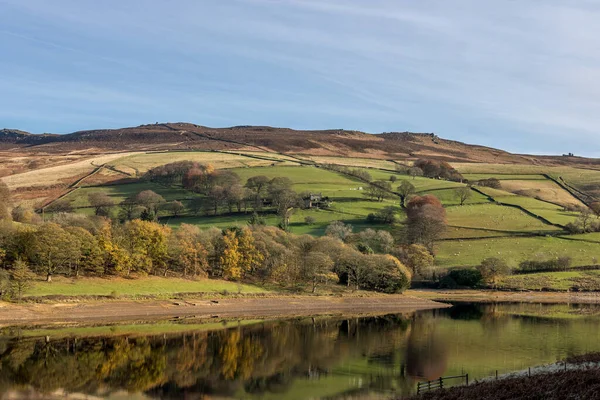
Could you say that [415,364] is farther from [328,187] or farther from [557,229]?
[328,187]

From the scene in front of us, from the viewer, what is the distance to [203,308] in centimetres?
7762

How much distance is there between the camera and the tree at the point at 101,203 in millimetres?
141625

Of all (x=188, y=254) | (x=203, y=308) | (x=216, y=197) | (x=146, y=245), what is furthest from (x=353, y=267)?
(x=216, y=197)

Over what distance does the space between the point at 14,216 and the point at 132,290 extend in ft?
145

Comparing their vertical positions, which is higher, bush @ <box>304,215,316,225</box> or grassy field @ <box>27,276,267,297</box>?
bush @ <box>304,215,316,225</box>

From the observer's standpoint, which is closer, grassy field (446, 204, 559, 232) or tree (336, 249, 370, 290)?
tree (336, 249, 370, 290)

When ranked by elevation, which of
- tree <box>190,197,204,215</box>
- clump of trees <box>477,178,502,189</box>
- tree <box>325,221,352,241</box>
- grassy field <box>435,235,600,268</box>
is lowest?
grassy field <box>435,235,600,268</box>

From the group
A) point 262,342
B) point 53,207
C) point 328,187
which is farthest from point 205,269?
point 328,187

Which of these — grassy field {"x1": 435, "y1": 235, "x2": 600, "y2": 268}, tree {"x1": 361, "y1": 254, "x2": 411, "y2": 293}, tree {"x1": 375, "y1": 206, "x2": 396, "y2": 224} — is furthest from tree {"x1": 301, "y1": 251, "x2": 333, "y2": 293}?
tree {"x1": 375, "y1": 206, "x2": 396, "y2": 224}

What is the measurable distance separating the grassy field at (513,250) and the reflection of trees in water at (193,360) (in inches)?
2201

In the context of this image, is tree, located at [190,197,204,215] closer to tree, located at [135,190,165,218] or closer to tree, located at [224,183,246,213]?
tree, located at [224,183,246,213]

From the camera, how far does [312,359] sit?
5072 cm

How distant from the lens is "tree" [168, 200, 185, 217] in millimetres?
143750

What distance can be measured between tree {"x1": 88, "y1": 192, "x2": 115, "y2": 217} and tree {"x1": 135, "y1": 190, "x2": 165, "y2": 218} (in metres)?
6.71
